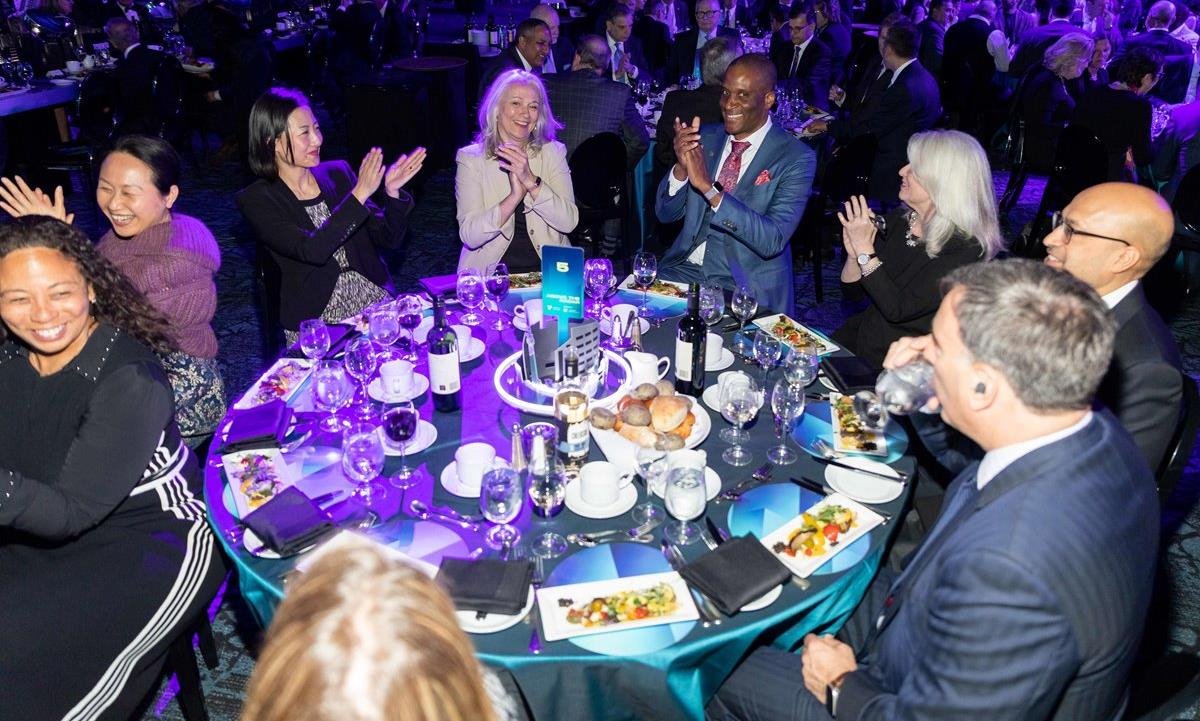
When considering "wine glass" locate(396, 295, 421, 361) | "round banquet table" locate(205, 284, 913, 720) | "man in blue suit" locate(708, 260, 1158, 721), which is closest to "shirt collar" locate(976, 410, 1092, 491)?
"man in blue suit" locate(708, 260, 1158, 721)

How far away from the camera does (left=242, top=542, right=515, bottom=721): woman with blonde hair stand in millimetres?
1017

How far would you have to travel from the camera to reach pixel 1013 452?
5.79ft

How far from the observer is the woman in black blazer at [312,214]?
11.6 ft

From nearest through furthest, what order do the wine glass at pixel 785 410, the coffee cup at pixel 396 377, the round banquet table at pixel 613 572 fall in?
the round banquet table at pixel 613 572
the wine glass at pixel 785 410
the coffee cup at pixel 396 377

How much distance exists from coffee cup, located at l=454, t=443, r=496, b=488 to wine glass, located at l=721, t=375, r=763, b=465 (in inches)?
27.5

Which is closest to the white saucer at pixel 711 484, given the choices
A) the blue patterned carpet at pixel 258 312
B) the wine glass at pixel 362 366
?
the wine glass at pixel 362 366

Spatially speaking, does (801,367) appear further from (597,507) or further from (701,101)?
(701,101)

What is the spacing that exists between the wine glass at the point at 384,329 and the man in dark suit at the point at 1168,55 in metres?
7.59

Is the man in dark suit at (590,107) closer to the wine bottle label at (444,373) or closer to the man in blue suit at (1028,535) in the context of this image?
the wine bottle label at (444,373)

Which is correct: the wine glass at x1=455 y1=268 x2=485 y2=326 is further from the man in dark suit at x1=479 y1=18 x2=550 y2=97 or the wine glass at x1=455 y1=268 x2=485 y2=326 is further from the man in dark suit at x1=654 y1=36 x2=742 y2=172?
the man in dark suit at x1=479 y1=18 x2=550 y2=97

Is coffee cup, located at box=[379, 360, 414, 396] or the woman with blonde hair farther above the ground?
the woman with blonde hair

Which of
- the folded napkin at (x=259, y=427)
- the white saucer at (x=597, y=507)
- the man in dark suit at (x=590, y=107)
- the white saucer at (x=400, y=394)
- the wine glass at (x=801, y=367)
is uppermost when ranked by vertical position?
the man in dark suit at (x=590, y=107)

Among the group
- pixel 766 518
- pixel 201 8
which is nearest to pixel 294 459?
pixel 766 518

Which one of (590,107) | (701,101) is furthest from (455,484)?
(701,101)
